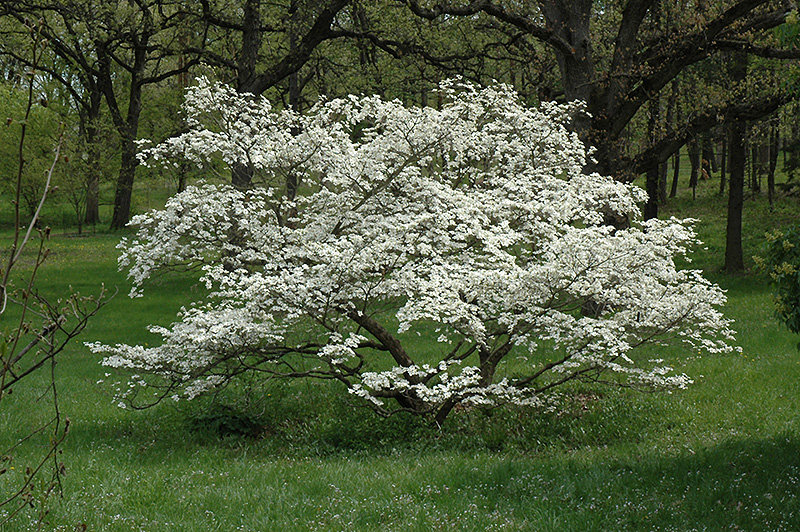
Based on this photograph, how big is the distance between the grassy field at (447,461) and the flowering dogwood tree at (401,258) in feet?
2.01

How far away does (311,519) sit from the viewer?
240 inches

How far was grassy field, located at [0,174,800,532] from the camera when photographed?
6047 mm

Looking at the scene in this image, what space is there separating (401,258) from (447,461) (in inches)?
97.8

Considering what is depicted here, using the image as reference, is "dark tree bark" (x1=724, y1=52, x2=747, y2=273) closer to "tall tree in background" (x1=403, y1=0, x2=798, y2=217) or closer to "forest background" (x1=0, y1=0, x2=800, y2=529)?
"forest background" (x1=0, y1=0, x2=800, y2=529)

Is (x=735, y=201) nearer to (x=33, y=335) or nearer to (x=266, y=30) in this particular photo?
(x=266, y=30)

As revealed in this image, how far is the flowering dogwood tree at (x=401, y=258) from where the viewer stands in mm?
8398

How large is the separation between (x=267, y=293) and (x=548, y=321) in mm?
3340

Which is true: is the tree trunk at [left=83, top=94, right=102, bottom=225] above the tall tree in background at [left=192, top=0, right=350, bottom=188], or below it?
below

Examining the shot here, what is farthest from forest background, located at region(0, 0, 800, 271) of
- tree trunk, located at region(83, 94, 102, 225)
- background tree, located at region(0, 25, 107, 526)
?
background tree, located at region(0, 25, 107, 526)

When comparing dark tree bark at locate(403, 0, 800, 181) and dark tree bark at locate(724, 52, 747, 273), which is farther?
dark tree bark at locate(724, 52, 747, 273)

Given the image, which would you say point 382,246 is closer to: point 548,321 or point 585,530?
point 548,321

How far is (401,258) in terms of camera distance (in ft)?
28.3

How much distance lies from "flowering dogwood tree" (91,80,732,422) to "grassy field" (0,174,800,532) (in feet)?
2.01

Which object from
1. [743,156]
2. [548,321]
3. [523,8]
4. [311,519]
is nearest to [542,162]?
[548,321]
